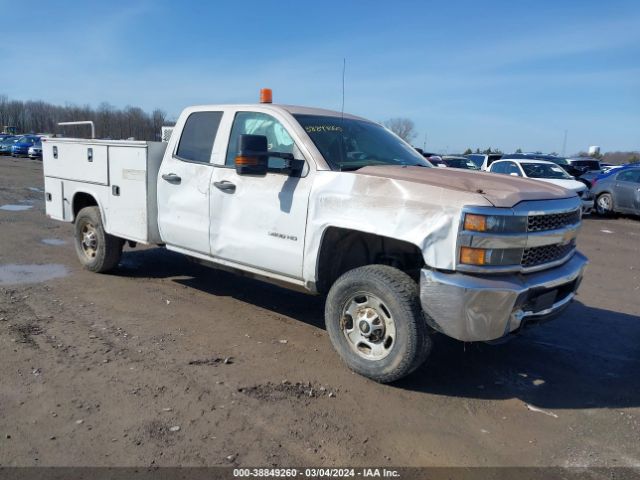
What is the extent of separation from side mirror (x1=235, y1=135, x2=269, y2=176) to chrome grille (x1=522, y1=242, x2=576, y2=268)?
219 cm

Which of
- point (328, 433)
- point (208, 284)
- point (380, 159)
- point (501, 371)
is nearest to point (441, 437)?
point (328, 433)

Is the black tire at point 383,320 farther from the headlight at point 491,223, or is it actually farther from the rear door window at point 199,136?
the rear door window at point 199,136

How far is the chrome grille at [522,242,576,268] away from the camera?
3.76m

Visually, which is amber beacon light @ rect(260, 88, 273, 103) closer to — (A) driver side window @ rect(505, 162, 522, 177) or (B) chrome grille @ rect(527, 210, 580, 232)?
(B) chrome grille @ rect(527, 210, 580, 232)

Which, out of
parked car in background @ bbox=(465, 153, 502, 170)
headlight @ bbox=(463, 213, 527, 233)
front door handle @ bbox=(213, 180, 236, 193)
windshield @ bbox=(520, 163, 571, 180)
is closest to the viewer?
headlight @ bbox=(463, 213, 527, 233)

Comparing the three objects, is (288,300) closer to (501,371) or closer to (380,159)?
(380,159)

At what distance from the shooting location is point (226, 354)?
178 inches

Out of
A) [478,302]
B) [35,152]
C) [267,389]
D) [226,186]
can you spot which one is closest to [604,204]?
[226,186]

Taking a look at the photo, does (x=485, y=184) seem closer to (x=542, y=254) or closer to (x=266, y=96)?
(x=542, y=254)

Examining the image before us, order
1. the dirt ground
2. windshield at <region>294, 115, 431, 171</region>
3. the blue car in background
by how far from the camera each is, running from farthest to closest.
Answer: the blue car in background < windshield at <region>294, 115, 431, 171</region> < the dirt ground

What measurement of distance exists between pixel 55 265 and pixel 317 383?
16.0 feet

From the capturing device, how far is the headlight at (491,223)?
137 inches

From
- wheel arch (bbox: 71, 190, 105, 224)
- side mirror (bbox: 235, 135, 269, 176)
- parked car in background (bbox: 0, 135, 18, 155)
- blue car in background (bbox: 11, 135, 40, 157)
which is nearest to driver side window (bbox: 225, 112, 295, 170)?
side mirror (bbox: 235, 135, 269, 176)

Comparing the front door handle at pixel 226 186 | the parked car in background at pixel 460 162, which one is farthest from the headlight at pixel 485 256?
the parked car in background at pixel 460 162
